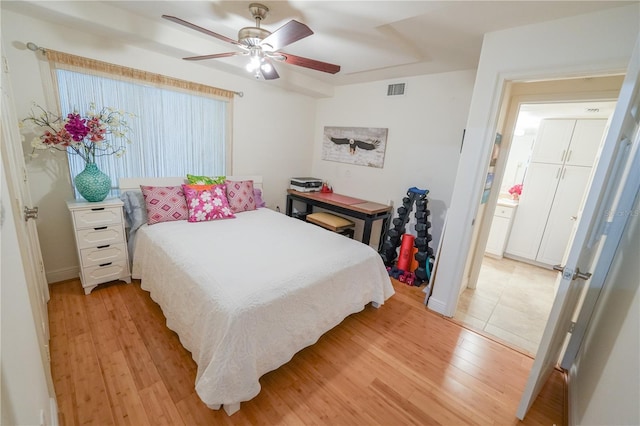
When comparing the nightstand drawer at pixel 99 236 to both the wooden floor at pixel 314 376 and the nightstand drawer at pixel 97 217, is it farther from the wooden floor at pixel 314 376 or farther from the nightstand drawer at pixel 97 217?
the wooden floor at pixel 314 376

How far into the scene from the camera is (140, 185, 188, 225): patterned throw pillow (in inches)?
99.0

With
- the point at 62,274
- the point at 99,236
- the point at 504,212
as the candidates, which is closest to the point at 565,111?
the point at 504,212

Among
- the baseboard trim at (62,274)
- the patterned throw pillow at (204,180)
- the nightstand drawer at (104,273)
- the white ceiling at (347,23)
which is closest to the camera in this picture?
the white ceiling at (347,23)

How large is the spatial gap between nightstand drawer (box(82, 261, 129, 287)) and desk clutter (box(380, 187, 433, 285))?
9.44 feet

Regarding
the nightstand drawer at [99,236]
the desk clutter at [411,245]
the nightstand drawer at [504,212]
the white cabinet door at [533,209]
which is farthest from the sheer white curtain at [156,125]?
the white cabinet door at [533,209]

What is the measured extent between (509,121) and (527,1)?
50.7 inches

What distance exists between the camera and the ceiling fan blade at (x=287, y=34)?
4.53ft

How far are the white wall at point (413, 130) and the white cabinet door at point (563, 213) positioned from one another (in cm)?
188

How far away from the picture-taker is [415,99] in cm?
317

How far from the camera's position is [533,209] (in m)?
3.80

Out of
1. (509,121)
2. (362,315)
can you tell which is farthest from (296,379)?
(509,121)

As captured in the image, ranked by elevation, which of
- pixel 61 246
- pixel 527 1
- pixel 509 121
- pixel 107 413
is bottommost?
pixel 107 413

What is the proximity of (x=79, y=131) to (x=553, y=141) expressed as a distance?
17.9 ft

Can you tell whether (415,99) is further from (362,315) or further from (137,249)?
(137,249)
